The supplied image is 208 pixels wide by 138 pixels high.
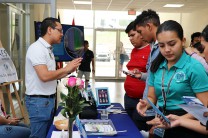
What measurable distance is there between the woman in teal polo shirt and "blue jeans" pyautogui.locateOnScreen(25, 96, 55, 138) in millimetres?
1149

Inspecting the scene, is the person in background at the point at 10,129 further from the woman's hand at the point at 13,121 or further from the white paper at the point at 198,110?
the white paper at the point at 198,110

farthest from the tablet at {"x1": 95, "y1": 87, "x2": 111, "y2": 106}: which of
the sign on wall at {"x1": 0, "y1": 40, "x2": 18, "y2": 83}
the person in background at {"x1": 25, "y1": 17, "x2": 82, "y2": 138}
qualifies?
the sign on wall at {"x1": 0, "y1": 40, "x2": 18, "y2": 83}

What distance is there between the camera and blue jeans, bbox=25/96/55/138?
2.24 m

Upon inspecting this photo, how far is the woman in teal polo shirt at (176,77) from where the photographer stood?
4.53ft

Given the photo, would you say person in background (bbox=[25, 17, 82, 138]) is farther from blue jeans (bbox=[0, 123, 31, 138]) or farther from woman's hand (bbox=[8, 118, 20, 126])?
woman's hand (bbox=[8, 118, 20, 126])

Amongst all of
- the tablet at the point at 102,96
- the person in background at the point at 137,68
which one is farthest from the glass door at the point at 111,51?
the tablet at the point at 102,96

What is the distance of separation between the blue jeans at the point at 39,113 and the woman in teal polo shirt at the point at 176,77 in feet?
3.77

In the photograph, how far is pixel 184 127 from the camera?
55.2 inches

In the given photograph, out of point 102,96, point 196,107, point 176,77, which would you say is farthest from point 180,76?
point 102,96

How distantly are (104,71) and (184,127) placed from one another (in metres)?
9.26

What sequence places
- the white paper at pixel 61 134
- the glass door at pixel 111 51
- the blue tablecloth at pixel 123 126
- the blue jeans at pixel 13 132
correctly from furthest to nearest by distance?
the glass door at pixel 111 51 → the blue jeans at pixel 13 132 → the blue tablecloth at pixel 123 126 → the white paper at pixel 61 134

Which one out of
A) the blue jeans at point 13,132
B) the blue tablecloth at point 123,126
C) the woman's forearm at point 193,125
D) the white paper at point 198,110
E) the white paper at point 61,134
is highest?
the white paper at point 198,110

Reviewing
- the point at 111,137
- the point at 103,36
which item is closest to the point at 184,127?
the point at 111,137

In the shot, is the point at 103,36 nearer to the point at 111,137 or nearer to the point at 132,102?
the point at 132,102
